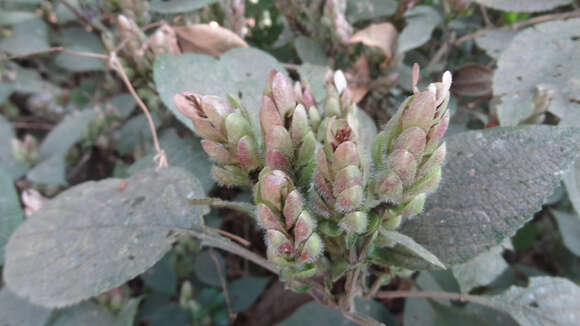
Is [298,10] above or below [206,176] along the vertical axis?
above

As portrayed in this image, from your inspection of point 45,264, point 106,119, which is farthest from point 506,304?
point 106,119

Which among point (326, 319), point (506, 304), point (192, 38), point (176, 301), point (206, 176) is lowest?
point (176, 301)

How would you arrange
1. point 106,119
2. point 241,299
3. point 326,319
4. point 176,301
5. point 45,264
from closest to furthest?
point 45,264 → point 326,319 → point 241,299 → point 176,301 → point 106,119

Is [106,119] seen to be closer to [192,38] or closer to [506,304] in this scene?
[192,38]

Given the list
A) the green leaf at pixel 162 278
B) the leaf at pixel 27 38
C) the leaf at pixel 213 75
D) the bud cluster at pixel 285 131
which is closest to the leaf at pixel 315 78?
the leaf at pixel 213 75

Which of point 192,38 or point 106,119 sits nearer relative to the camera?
point 192,38

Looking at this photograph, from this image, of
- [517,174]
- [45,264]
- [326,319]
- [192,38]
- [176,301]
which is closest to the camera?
[517,174]

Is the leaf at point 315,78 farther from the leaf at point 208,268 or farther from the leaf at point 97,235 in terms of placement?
the leaf at point 208,268
